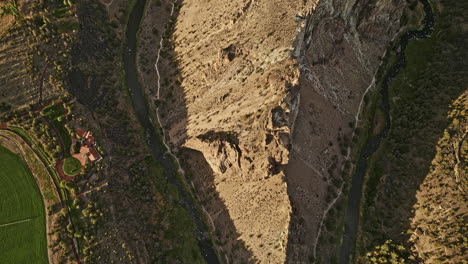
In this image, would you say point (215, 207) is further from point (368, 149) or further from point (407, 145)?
point (407, 145)

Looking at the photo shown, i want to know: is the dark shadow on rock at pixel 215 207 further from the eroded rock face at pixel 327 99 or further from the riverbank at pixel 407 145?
the riverbank at pixel 407 145

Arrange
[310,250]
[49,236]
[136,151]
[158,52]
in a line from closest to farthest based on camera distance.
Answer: [49,236], [310,250], [136,151], [158,52]

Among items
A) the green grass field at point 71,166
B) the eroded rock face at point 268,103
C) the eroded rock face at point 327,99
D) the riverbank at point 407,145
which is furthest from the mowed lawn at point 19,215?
the riverbank at point 407,145

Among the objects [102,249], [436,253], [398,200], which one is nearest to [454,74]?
[398,200]

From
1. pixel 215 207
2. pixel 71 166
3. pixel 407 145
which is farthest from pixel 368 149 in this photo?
pixel 71 166

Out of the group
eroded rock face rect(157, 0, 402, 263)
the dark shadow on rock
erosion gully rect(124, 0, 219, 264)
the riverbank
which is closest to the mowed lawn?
erosion gully rect(124, 0, 219, 264)

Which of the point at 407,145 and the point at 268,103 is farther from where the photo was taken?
the point at 407,145

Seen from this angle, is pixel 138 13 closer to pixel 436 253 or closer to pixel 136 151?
pixel 136 151

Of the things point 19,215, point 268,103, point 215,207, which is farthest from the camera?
point 215,207
